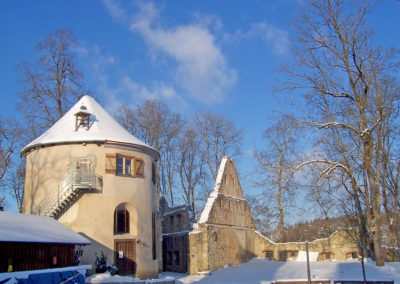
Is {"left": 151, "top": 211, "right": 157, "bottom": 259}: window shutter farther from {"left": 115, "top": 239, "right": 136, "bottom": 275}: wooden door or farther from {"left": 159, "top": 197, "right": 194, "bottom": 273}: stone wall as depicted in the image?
{"left": 159, "top": 197, "right": 194, "bottom": 273}: stone wall

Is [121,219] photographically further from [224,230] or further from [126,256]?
[224,230]

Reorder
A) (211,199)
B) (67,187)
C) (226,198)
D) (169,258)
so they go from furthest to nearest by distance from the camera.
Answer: (226,198), (169,258), (211,199), (67,187)

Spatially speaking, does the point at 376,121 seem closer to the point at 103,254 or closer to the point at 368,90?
the point at 368,90

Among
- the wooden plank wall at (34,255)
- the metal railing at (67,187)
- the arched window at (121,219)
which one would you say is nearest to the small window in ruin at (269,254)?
the arched window at (121,219)

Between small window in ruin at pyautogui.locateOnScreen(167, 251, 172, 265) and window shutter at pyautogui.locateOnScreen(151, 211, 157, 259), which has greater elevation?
window shutter at pyautogui.locateOnScreen(151, 211, 157, 259)

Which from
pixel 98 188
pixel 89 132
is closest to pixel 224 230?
pixel 98 188

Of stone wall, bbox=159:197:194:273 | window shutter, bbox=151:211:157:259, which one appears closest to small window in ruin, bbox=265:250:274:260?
stone wall, bbox=159:197:194:273

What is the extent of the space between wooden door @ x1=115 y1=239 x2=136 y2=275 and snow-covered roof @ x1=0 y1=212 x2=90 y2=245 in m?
4.68

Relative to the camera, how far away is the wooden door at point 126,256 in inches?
864

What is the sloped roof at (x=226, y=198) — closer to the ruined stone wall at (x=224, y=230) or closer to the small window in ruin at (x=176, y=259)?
the ruined stone wall at (x=224, y=230)

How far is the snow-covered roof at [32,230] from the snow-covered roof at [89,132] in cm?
564

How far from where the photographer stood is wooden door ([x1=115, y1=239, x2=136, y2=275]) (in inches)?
864

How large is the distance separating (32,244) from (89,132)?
368 inches

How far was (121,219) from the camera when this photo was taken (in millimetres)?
23094
